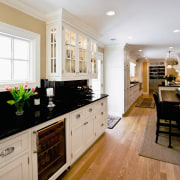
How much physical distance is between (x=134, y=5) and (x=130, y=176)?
255 cm

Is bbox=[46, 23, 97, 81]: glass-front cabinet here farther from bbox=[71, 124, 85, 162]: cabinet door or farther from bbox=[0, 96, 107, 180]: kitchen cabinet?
bbox=[71, 124, 85, 162]: cabinet door

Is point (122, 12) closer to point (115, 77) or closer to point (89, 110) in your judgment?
point (89, 110)

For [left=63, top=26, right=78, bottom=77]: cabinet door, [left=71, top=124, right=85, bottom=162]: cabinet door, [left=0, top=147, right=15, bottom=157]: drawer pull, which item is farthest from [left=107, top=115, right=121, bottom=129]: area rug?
[left=0, top=147, right=15, bottom=157]: drawer pull

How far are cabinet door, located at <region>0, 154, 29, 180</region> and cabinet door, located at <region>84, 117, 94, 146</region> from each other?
1.26 metres

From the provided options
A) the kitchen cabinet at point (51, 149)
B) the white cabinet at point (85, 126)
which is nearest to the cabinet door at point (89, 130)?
the white cabinet at point (85, 126)

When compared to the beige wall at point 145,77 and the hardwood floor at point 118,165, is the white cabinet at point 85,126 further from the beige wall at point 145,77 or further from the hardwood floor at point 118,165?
the beige wall at point 145,77

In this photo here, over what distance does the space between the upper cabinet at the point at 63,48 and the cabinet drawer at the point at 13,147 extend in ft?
4.17

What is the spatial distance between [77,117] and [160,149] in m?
1.77

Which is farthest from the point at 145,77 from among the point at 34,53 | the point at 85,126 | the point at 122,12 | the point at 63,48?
the point at 34,53

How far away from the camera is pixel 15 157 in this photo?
1.36 meters

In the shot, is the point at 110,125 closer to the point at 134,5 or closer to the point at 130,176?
the point at 130,176

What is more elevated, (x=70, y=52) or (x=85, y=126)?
(x=70, y=52)

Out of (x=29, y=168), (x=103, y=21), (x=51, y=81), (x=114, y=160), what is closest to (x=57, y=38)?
(x=51, y=81)

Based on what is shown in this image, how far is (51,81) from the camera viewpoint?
2604mm
